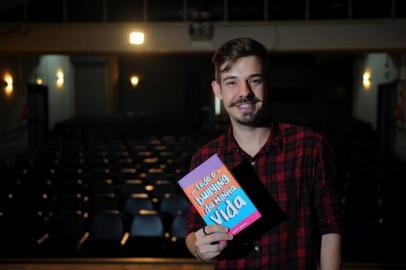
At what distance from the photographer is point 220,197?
136 centimetres

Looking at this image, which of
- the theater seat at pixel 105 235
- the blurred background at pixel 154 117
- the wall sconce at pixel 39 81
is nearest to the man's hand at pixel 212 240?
the blurred background at pixel 154 117

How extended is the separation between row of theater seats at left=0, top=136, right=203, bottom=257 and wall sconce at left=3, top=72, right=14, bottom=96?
257 cm

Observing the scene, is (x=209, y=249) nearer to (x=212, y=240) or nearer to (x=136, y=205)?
(x=212, y=240)

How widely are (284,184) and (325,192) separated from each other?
13 cm

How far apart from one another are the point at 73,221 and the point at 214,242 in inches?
158

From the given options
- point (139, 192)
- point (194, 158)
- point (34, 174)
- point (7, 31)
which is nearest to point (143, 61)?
point (7, 31)

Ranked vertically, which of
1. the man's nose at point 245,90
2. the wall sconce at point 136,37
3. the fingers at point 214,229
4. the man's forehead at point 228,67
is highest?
the wall sconce at point 136,37

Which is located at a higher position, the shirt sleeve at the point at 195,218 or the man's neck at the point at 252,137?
the man's neck at the point at 252,137

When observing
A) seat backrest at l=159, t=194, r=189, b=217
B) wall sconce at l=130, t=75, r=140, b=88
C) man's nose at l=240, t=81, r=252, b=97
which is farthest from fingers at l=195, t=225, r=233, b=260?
wall sconce at l=130, t=75, r=140, b=88

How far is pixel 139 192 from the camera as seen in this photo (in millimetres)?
6457

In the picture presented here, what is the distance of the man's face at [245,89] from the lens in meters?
1.41

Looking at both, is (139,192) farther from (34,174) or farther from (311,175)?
(311,175)

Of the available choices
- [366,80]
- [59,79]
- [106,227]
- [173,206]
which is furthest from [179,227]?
[59,79]

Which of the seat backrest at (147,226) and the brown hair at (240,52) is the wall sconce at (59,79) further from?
the brown hair at (240,52)
